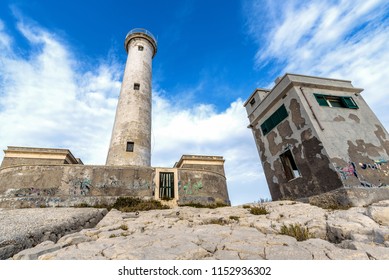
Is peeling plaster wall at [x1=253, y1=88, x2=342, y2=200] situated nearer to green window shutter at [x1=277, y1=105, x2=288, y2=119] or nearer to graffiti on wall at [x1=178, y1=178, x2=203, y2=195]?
green window shutter at [x1=277, y1=105, x2=288, y2=119]

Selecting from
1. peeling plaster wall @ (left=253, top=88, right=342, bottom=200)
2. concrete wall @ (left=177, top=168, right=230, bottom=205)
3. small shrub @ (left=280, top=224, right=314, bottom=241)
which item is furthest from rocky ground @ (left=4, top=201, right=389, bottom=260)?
concrete wall @ (left=177, top=168, right=230, bottom=205)

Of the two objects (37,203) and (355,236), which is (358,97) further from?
(37,203)

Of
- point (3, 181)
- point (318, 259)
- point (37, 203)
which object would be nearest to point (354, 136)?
point (318, 259)

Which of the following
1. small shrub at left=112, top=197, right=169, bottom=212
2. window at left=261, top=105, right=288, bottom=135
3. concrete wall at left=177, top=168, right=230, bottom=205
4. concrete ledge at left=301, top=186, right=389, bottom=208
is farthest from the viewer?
concrete wall at left=177, top=168, right=230, bottom=205

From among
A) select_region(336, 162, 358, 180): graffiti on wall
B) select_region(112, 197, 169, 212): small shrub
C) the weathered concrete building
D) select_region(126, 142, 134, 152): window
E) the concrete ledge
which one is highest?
the weathered concrete building

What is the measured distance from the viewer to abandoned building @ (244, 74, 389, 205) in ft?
28.1

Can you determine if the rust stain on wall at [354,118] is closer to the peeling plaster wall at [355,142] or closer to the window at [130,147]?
the peeling plaster wall at [355,142]

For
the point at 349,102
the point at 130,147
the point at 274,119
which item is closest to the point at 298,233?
the point at 274,119

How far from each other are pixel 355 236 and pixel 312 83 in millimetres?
9571

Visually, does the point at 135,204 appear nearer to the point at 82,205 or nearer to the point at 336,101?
the point at 82,205

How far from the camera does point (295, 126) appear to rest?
10586 millimetres

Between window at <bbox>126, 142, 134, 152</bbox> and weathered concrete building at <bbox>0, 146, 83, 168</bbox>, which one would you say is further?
weathered concrete building at <bbox>0, 146, 83, 168</bbox>

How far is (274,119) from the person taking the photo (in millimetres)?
12258

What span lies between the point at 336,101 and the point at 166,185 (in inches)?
452
